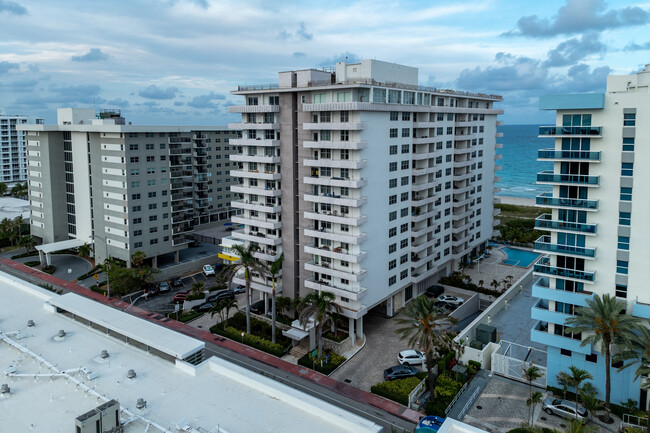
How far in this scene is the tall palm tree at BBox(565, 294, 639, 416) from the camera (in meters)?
40.0

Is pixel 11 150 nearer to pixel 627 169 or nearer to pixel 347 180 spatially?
pixel 347 180

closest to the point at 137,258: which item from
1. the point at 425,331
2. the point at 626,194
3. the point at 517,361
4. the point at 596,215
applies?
the point at 425,331

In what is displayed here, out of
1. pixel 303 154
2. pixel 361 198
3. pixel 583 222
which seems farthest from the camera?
pixel 303 154

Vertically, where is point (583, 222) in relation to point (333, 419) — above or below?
above

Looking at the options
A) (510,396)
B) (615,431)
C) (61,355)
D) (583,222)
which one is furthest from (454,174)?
(61,355)

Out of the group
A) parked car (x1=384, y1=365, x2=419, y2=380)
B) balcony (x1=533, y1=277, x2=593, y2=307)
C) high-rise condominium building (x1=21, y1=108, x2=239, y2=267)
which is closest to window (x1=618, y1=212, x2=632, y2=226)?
balcony (x1=533, y1=277, x2=593, y2=307)

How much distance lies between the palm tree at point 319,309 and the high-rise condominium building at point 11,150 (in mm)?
168884

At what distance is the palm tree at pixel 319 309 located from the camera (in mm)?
51938

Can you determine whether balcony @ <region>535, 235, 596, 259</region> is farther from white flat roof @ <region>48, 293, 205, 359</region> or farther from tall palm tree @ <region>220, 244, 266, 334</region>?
white flat roof @ <region>48, 293, 205, 359</region>

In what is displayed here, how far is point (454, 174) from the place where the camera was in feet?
268

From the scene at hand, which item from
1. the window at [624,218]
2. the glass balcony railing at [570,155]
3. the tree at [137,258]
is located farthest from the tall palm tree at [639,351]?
the tree at [137,258]

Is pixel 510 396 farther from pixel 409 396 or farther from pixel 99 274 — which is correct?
pixel 99 274

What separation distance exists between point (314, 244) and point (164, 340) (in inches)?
1004

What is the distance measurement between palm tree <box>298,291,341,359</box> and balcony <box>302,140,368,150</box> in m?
16.5
